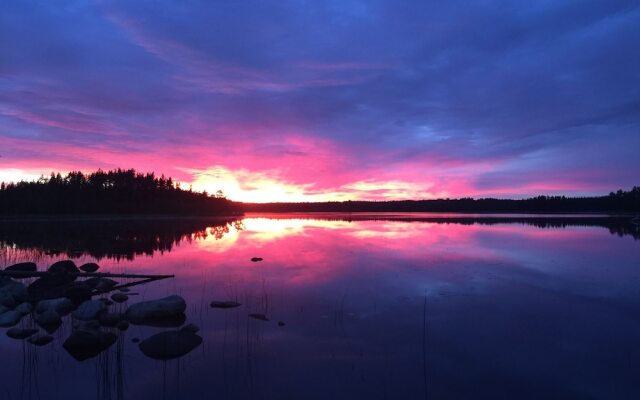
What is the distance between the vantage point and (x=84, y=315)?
474 inches

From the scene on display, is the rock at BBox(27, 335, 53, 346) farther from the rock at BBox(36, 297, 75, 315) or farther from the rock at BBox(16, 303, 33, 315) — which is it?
the rock at BBox(16, 303, 33, 315)

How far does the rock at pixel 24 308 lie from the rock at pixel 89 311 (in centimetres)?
199

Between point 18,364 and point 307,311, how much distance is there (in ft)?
26.4

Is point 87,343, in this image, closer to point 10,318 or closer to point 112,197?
point 10,318

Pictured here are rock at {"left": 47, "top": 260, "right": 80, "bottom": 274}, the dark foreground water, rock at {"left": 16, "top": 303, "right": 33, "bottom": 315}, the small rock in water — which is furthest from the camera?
rock at {"left": 47, "top": 260, "right": 80, "bottom": 274}

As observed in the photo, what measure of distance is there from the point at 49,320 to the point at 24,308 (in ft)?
6.08

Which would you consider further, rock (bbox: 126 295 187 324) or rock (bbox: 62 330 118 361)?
rock (bbox: 126 295 187 324)

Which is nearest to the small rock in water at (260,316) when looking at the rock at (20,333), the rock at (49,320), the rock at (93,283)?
the rock at (49,320)

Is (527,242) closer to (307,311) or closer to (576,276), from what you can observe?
(576,276)

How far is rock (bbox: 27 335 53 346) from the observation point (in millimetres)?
10289

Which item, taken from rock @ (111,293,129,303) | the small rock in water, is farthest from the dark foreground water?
rock @ (111,293,129,303)

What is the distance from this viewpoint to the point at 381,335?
36.1 ft

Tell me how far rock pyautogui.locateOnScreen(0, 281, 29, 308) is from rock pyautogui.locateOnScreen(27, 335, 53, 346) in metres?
4.12

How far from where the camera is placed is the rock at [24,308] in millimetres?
12664
